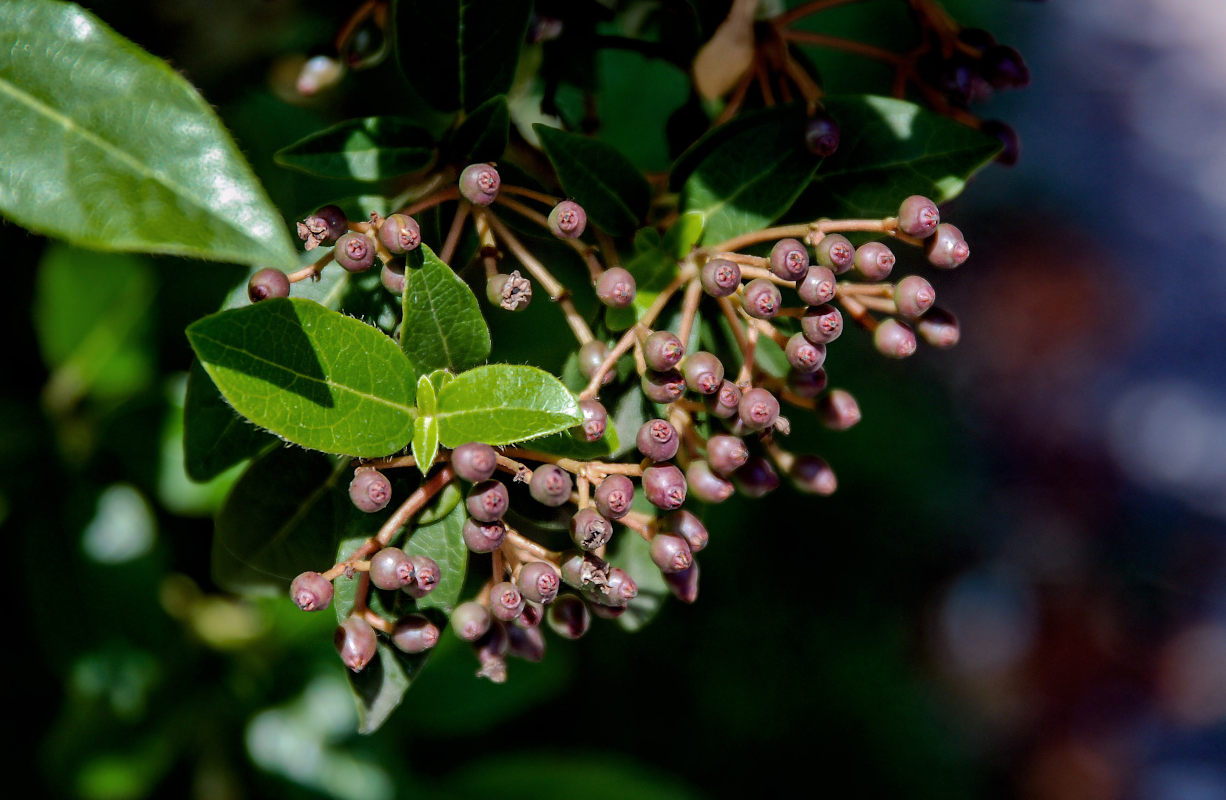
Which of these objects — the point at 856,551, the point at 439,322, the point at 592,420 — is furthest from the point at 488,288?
the point at 856,551

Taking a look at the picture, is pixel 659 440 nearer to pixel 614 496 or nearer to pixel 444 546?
pixel 614 496

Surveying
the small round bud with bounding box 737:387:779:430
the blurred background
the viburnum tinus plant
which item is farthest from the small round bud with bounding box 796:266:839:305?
the blurred background

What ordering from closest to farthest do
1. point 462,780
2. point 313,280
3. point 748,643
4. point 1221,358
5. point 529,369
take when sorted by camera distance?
point 529,369 < point 313,280 < point 462,780 < point 748,643 < point 1221,358

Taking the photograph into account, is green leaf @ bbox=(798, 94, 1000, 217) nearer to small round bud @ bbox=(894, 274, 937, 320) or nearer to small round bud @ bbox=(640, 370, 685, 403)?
small round bud @ bbox=(894, 274, 937, 320)

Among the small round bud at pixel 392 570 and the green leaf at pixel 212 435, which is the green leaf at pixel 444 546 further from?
the green leaf at pixel 212 435

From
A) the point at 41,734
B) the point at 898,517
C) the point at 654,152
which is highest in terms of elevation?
the point at 654,152

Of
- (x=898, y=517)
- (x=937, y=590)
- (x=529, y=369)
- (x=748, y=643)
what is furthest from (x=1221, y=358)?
(x=529, y=369)

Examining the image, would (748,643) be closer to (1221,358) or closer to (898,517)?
(898,517)
